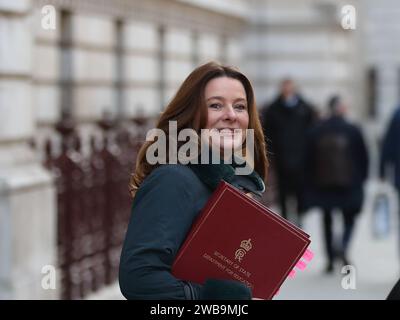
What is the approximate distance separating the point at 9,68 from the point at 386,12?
2578cm

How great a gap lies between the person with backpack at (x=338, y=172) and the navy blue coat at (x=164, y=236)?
799 cm

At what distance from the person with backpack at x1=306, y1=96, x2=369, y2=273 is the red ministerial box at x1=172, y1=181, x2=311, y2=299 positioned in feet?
26.1

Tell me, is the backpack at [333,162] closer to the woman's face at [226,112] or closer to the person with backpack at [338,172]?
the person with backpack at [338,172]

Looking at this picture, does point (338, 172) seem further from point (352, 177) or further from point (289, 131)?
point (289, 131)

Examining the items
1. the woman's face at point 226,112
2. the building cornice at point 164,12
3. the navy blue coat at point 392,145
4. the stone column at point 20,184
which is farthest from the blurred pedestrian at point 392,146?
the woman's face at point 226,112

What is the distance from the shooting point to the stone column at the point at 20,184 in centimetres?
826

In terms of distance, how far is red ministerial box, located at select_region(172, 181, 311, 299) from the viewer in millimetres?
3189

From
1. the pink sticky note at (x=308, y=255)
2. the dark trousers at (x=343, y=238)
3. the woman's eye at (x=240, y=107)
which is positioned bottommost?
the dark trousers at (x=343, y=238)

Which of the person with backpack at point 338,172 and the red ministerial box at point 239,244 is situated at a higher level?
the red ministerial box at point 239,244

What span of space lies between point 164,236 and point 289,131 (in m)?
10.4

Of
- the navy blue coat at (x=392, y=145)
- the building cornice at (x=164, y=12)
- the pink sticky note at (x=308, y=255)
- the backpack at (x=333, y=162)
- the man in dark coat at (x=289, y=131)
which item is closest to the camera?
the pink sticky note at (x=308, y=255)

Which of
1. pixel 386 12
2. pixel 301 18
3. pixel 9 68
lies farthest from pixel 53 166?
pixel 386 12

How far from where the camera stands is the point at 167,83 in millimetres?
19062
